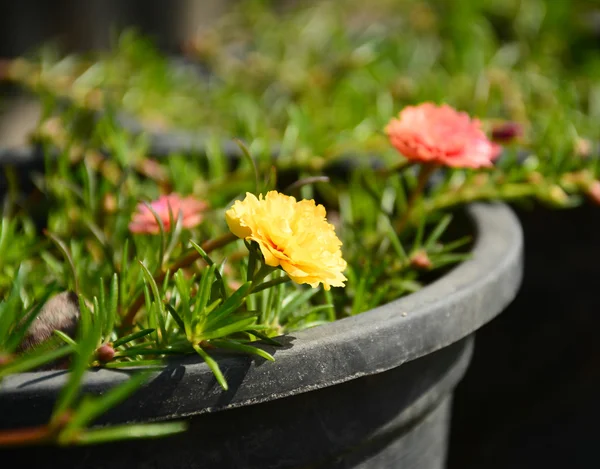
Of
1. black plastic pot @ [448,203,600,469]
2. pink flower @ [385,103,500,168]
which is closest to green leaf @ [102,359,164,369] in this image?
pink flower @ [385,103,500,168]

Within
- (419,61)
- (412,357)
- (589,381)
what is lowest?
(589,381)

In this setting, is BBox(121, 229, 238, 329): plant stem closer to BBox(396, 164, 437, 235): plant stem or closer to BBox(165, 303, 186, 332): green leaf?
BBox(165, 303, 186, 332): green leaf

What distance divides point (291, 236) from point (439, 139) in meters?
0.26

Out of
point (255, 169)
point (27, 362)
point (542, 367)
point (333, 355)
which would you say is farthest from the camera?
point (542, 367)

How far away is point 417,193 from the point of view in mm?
875

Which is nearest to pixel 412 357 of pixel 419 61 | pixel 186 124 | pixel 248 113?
pixel 248 113

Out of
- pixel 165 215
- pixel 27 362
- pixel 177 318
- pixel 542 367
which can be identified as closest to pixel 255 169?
pixel 165 215

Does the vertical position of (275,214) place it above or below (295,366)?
above

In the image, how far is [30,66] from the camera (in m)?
1.29

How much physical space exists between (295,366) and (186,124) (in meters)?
0.86

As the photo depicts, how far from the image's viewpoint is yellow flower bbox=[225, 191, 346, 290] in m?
0.58

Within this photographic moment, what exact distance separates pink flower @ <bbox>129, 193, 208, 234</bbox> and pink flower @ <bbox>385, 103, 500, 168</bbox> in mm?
212

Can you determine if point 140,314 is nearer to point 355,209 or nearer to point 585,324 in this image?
point 355,209

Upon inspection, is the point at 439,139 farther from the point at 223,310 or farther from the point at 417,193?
the point at 223,310
